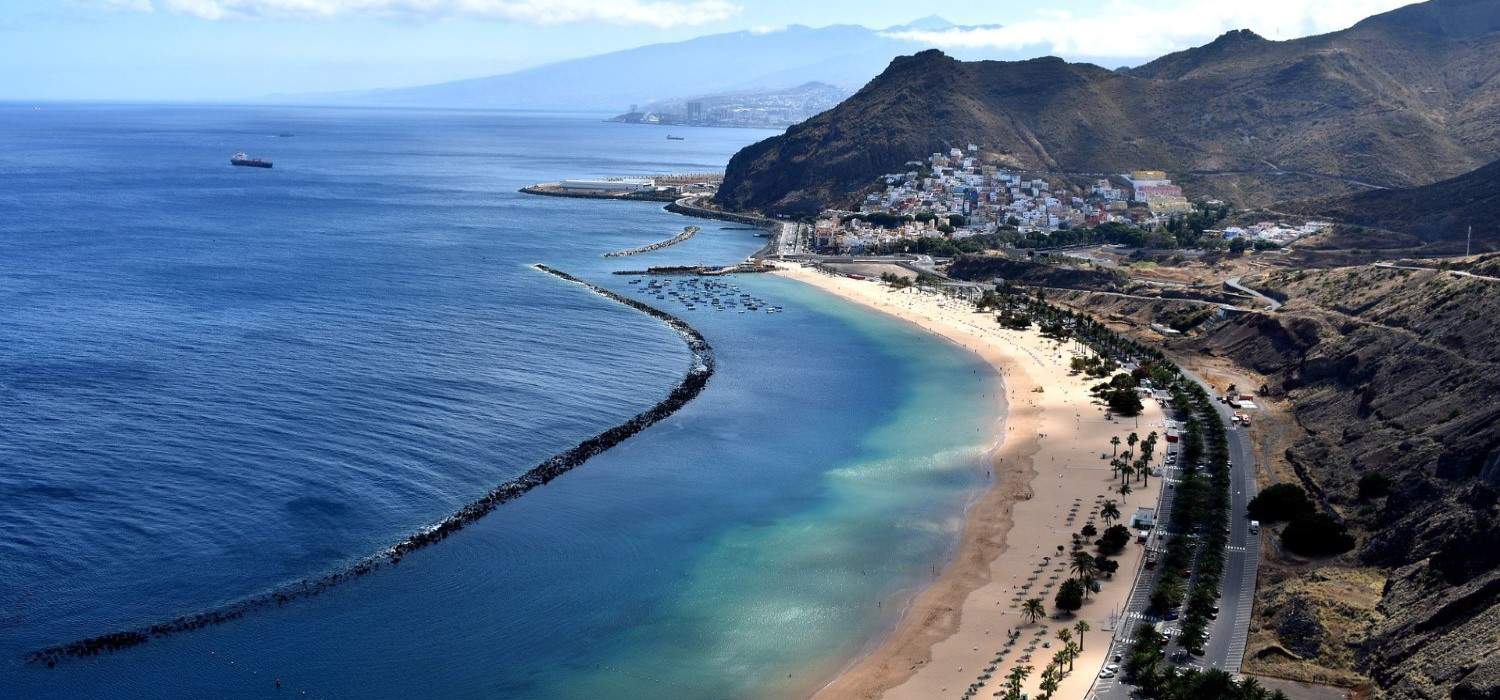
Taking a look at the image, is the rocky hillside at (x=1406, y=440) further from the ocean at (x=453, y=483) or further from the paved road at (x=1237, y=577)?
the ocean at (x=453, y=483)

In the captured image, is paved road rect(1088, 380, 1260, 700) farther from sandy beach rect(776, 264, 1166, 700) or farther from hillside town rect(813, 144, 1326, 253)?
hillside town rect(813, 144, 1326, 253)

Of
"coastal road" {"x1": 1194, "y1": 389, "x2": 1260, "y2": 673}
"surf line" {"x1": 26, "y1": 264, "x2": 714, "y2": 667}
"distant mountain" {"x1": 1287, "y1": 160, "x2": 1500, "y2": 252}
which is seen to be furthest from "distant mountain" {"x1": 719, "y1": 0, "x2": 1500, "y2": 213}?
"coastal road" {"x1": 1194, "y1": 389, "x2": 1260, "y2": 673}

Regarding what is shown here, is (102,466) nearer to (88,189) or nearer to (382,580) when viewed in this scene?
(382,580)

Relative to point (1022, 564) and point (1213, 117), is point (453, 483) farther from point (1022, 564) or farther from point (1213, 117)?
point (1213, 117)

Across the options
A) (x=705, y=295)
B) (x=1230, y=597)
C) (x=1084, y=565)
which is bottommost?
(x=1230, y=597)

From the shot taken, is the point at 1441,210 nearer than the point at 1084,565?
No

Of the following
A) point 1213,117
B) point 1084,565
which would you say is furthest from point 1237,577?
point 1213,117
